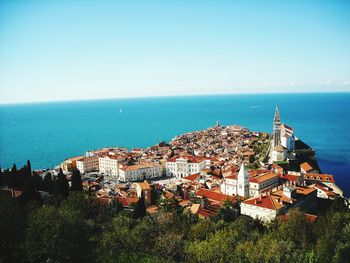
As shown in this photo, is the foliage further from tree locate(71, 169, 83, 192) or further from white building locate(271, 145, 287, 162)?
white building locate(271, 145, 287, 162)

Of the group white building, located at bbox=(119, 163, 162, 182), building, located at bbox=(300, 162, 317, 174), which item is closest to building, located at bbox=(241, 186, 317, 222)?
building, located at bbox=(300, 162, 317, 174)

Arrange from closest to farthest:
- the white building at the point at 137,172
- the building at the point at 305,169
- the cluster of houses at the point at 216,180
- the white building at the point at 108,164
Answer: the cluster of houses at the point at 216,180
the building at the point at 305,169
the white building at the point at 137,172
the white building at the point at 108,164

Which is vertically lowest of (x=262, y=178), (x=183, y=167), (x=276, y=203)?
(x=183, y=167)

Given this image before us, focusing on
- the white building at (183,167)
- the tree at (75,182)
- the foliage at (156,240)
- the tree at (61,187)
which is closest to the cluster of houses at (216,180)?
the white building at (183,167)

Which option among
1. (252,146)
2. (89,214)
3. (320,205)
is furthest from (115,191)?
(252,146)

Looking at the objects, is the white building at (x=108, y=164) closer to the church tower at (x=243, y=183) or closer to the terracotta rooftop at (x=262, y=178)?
the church tower at (x=243, y=183)

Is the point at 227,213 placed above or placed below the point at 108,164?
above

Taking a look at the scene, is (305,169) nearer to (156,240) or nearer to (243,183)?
(243,183)

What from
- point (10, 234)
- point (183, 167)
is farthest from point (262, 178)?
point (10, 234)
